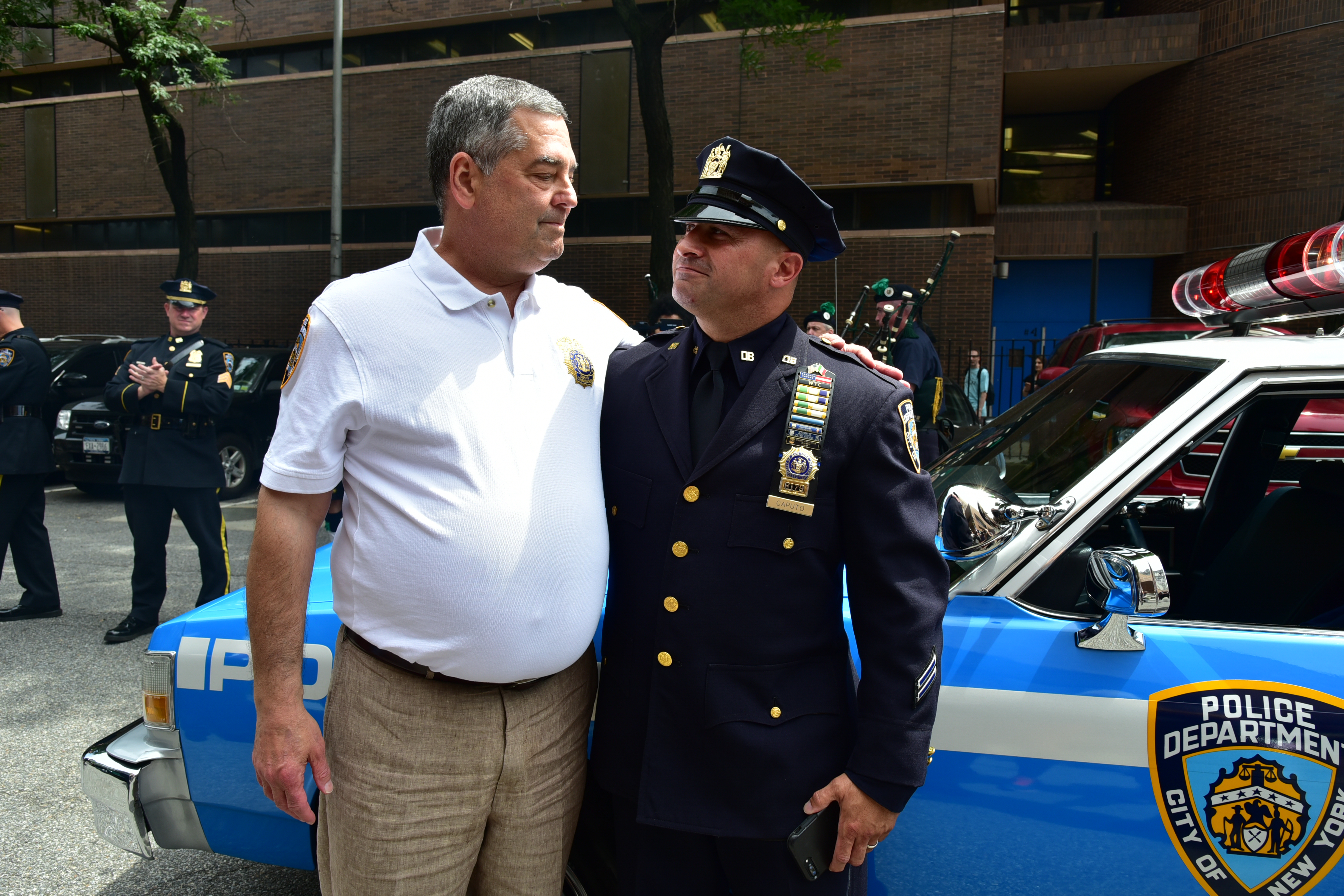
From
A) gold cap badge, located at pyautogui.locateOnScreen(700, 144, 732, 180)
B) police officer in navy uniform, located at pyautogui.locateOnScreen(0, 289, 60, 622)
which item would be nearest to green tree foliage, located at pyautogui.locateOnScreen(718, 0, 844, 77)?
police officer in navy uniform, located at pyautogui.locateOnScreen(0, 289, 60, 622)

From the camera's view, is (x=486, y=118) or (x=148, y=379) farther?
(x=148, y=379)

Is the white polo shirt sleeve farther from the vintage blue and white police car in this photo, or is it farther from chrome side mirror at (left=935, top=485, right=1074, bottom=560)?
chrome side mirror at (left=935, top=485, right=1074, bottom=560)

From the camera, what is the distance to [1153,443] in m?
1.93

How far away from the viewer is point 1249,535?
2512mm

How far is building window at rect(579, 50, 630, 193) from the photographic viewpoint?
17.4 metres

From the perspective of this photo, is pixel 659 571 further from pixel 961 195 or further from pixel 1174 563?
pixel 961 195

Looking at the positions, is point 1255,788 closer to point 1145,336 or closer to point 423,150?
point 1145,336

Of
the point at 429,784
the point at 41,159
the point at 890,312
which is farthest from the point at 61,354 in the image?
the point at 41,159

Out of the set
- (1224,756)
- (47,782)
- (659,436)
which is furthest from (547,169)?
(47,782)

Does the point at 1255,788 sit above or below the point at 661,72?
below

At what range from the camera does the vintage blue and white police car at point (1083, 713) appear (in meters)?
1.75

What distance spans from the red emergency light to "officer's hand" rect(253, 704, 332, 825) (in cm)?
238

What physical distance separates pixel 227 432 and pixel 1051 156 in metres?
19.7

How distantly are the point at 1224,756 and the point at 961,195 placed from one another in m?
16.1
